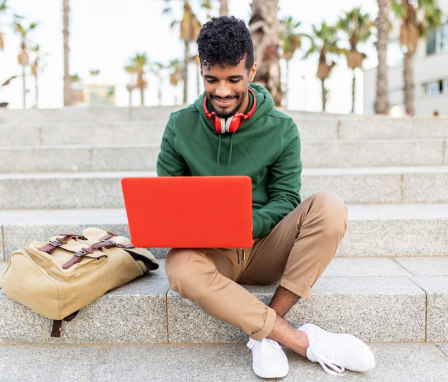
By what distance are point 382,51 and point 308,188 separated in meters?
10.4

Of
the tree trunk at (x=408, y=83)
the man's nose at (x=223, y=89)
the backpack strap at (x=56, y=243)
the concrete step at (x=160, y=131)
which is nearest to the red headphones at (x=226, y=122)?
the man's nose at (x=223, y=89)

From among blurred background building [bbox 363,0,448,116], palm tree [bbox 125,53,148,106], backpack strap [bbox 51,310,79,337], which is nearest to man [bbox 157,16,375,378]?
backpack strap [bbox 51,310,79,337]

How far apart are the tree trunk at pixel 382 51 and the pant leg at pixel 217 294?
39.1 ft

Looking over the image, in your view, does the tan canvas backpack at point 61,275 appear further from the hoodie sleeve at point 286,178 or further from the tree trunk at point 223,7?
the tree trunk at point 223,7

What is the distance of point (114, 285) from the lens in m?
2.11

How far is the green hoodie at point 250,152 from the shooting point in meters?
2.11

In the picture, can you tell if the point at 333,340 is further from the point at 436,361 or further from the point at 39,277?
the point at 39,277

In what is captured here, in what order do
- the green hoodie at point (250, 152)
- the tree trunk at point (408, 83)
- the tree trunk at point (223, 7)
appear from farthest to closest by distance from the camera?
the tree trunk at point (408, 83), the tree trunk at point (223, 7), the green hoodie at point (250, 152)

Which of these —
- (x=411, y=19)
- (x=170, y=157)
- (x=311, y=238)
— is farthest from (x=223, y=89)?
(x=411, y=19)

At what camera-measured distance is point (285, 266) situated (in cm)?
191

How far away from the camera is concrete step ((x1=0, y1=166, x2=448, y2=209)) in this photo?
3176 millimetres

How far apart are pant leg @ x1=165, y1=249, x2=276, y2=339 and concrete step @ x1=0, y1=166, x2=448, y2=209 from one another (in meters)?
1.61

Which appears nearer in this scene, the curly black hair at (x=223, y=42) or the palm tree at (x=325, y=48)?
the curly black hair at (x=223, y=42)

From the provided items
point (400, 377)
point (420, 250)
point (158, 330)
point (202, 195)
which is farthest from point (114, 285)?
point (420, 250)
